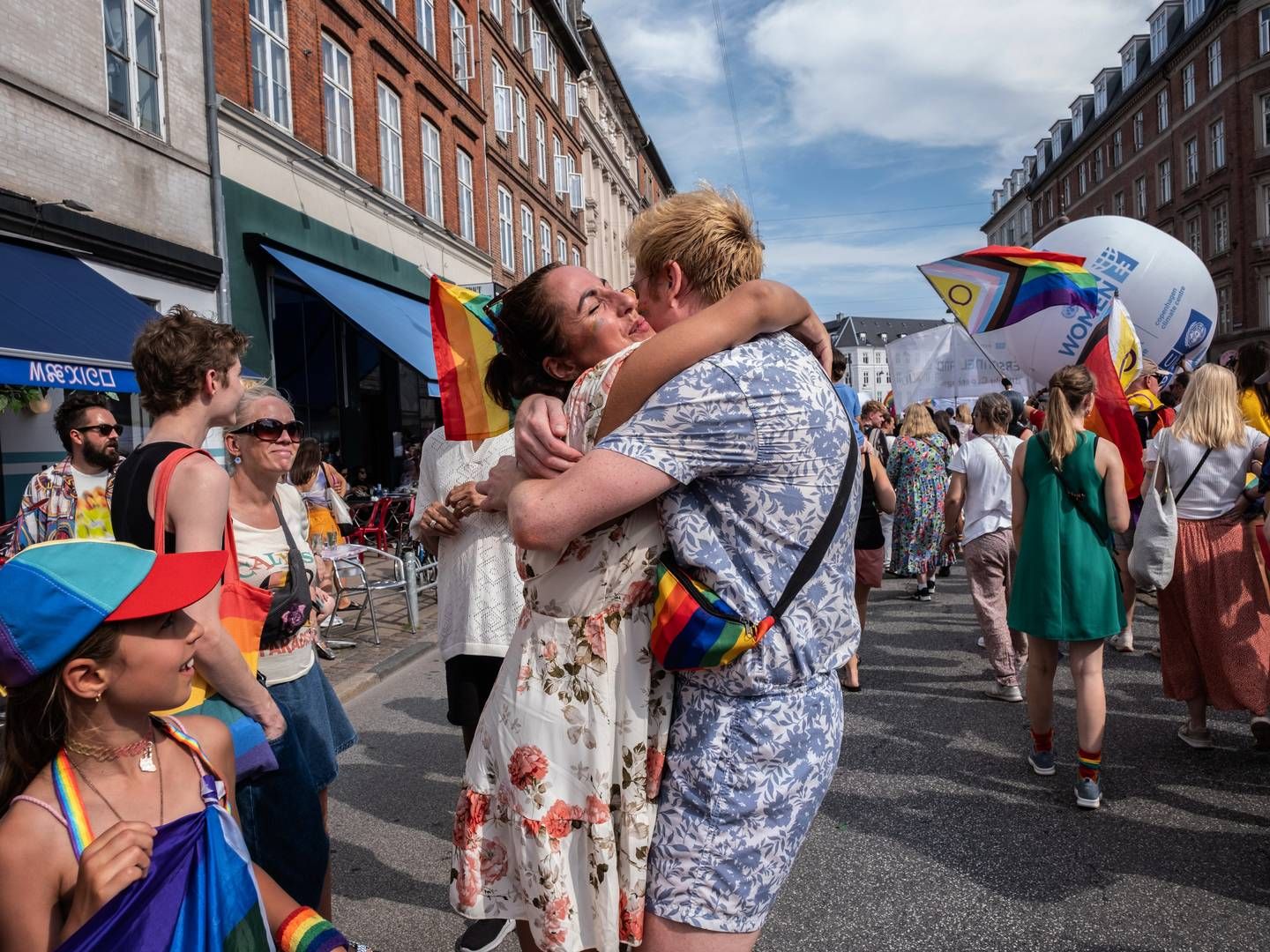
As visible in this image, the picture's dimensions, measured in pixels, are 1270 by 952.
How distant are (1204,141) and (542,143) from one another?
2834 cm

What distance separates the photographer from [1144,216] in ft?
145

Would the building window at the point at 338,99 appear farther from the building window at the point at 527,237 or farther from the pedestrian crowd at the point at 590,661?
the pedestrian crowd at the point at 590,661

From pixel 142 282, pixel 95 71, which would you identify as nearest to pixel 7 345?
pixel 142 282

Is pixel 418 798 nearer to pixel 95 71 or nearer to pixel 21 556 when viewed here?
pixel 21 556

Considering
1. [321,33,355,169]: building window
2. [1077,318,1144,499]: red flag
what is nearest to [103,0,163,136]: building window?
[321,33,355,169]: building window

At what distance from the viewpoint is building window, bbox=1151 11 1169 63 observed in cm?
4172

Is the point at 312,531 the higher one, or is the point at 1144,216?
the point at 1144,216

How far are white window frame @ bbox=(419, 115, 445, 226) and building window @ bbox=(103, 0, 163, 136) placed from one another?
25.7 feet

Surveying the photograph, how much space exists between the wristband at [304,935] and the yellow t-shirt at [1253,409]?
20.0 feet

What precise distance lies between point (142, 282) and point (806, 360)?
10351 mm

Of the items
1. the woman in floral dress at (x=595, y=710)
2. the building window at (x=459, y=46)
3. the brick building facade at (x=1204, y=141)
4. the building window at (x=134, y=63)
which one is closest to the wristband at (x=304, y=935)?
the woman in floral dress at (x=595, y=710)

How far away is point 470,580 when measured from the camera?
10.6 feet

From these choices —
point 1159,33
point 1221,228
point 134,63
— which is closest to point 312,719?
point 134,63

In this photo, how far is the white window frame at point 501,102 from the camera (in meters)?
22.7
